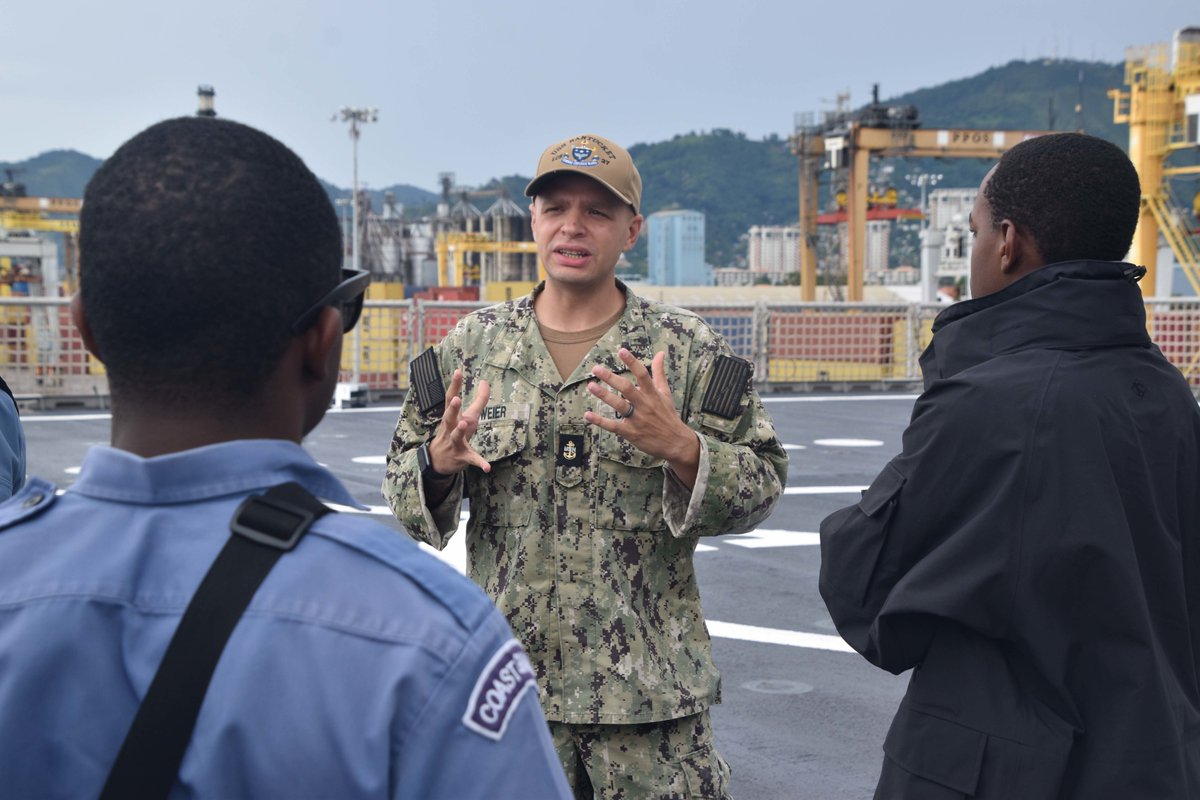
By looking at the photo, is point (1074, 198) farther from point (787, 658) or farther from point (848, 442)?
point (848, 442)

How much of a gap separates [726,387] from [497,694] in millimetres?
2054

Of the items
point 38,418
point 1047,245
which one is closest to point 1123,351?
point 1047,245

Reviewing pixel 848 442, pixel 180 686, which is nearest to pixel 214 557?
pixel 180 686

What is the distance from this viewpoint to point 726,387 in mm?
3211

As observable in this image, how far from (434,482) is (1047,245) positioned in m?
1.49

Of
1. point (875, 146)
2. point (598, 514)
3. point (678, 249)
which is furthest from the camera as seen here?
point (678, 249)

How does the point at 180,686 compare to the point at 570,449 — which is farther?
the point at 570,449

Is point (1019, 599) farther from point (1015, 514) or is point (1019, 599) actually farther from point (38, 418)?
point (38, 418)

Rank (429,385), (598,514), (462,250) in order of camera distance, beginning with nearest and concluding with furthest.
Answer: (598,514), (429,385), (462,250)

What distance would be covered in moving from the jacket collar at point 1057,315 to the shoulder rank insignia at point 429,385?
1314 mm

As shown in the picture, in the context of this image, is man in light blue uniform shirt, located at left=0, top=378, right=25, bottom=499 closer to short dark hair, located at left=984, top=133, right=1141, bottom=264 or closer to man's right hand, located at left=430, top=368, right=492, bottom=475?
man's right hand, located at left=430, top=368, right=492, bottom=475

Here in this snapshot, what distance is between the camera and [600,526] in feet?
10.1

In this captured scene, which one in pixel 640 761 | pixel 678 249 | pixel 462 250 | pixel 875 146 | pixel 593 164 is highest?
pixel 678 249

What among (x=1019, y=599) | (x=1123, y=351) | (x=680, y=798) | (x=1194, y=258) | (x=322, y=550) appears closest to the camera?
(x=322, y=550)
